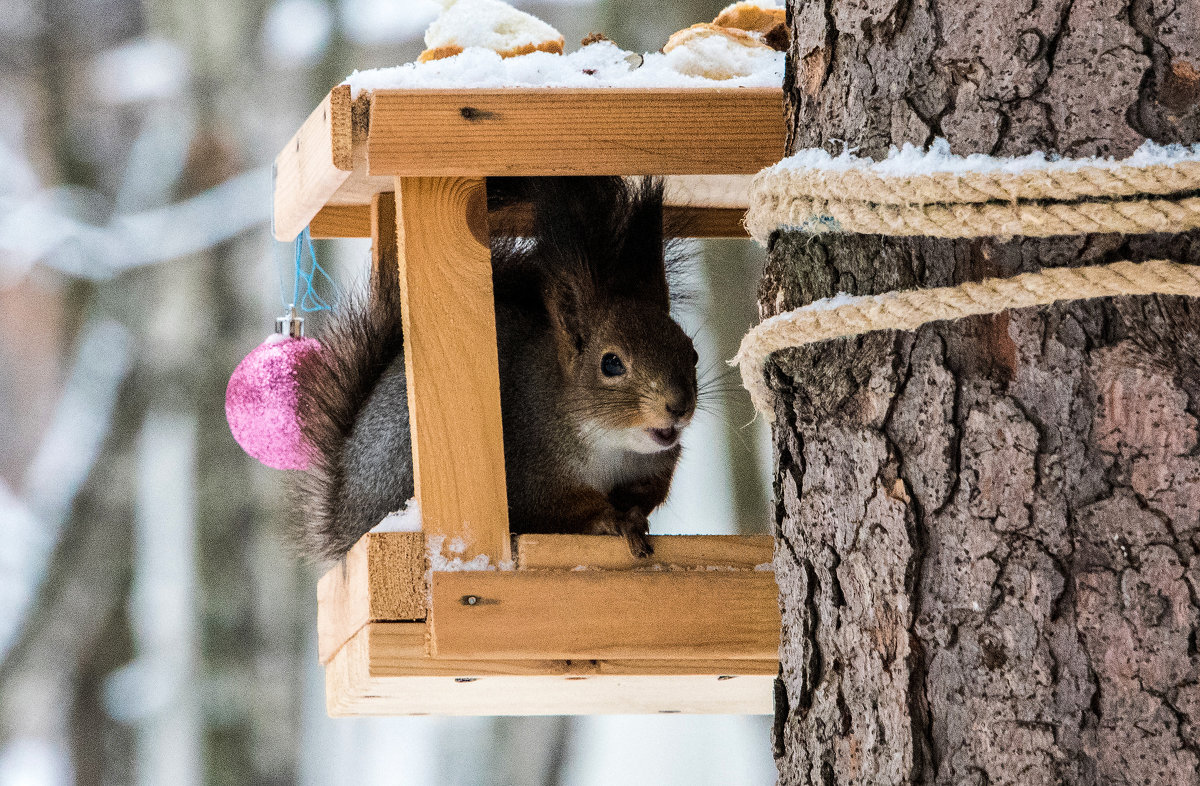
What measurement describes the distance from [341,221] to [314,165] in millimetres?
375

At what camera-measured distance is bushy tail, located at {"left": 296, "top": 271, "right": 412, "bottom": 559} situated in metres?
1.46

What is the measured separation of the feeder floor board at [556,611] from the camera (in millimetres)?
1165

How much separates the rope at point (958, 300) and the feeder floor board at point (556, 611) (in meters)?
0.36

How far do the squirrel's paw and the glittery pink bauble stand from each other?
402mm

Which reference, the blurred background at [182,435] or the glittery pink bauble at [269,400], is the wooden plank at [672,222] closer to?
the glittery pink bauble at [269,400]

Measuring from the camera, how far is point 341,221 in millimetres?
1682

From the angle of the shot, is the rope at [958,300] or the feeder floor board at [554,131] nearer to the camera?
the rope at [958,300]

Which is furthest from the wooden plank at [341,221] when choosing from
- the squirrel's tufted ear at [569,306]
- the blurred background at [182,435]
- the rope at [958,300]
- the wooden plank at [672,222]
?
the blurred background at [182,435]

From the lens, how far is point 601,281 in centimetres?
147

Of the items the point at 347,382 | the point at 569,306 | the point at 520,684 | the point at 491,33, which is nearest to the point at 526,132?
the point at 491,33

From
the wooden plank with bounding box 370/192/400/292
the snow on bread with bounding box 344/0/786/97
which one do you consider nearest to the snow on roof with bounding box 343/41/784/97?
the snow on bread with bounding box 344/0/786/97

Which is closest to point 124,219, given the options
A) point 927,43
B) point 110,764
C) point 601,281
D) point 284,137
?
point 284,137

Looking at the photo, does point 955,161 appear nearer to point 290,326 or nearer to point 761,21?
point 761,21

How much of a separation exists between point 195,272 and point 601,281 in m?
1.81
